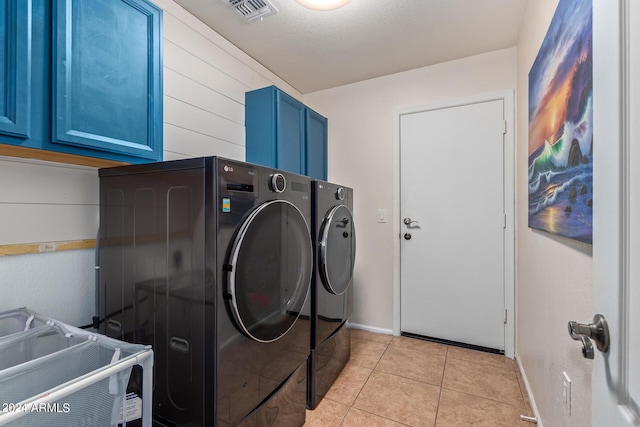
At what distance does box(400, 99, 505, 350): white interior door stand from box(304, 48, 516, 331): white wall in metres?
0.14

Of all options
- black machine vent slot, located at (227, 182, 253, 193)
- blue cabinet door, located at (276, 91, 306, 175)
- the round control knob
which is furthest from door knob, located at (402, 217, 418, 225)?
black machine vent slot, located at (227, 182, 253, 193)

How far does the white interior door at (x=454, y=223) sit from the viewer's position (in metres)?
2.35

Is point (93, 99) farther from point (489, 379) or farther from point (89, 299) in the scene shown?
point (489, 379)

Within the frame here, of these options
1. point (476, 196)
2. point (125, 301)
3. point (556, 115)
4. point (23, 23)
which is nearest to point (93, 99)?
→ point (23, 23)

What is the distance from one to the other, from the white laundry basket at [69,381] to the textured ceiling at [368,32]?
1.89m

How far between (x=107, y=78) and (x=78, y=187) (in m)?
0.59

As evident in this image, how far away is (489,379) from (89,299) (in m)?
2.47

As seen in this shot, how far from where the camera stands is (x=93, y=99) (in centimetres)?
107

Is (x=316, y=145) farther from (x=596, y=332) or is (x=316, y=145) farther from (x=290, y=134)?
(x=596, y=332)

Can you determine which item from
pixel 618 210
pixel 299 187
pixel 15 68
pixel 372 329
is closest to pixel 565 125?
pixel 618 210

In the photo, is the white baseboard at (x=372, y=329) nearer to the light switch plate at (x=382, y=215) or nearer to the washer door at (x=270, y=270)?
the light switch plate at (x=382, y=215)

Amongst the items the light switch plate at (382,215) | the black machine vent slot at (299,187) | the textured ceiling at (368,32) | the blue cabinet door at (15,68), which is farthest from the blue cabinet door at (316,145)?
the blue cabinet door at (15,68)

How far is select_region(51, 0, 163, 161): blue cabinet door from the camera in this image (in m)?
0.98

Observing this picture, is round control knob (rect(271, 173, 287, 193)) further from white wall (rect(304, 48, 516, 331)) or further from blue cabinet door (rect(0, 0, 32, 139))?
white wall (rect(304, 48, 516, 331))
